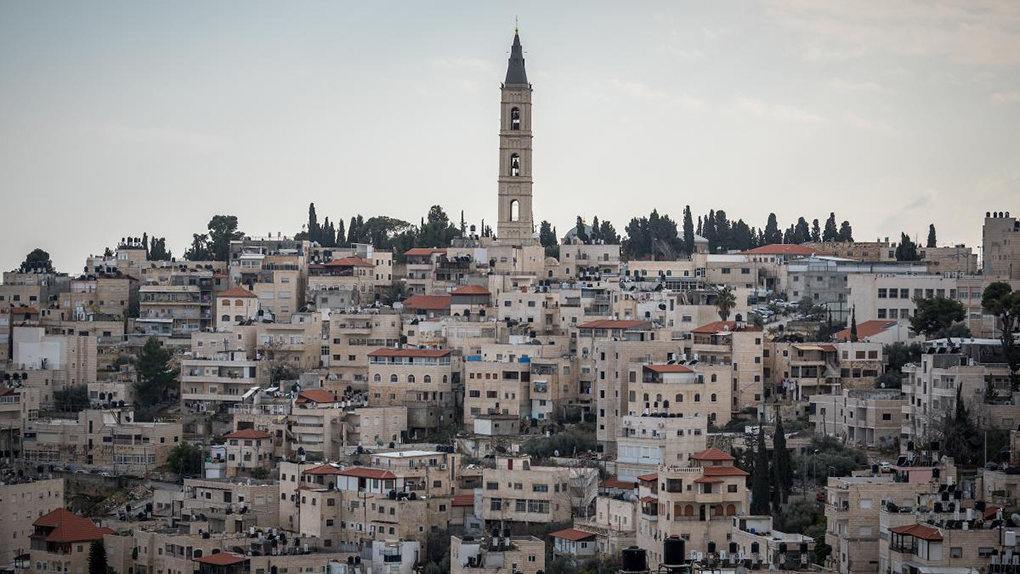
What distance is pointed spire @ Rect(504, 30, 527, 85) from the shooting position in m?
86.9

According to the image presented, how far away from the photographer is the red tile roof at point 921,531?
42.6 meters

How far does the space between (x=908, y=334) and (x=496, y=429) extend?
1302cm

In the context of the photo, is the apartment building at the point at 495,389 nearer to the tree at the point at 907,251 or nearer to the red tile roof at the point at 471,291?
the red tile roof at the point at 471,291

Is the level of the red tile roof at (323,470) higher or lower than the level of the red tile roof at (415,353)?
lower

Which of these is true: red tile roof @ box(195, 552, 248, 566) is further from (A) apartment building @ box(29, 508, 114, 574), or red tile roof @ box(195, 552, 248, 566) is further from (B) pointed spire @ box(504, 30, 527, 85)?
(B) pointed spire @ box(504, 30, 527, 85)

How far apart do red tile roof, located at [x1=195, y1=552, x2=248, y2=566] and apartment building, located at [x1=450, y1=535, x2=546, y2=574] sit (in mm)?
5039

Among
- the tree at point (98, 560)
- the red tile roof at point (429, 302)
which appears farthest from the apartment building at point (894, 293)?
the tree at point (98, 560)

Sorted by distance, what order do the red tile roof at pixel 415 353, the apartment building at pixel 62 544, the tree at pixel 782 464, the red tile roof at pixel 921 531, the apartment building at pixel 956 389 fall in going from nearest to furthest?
1. the red tile roof at pixel 921 531
2. the tree at pixel 782 464
3. the apartment building at pixel 956 389
4. the apartment building at pixel 62 544
5. the red tile roof at pixel 415 353

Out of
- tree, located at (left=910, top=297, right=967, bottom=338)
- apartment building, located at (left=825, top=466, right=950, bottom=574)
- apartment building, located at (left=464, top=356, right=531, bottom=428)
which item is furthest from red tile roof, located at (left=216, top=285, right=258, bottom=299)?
apartment building, located at (left=825, top=466, right=950, bottom=574)

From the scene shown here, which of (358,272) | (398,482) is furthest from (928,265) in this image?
(398,482)

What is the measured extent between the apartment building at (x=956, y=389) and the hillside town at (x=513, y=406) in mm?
100

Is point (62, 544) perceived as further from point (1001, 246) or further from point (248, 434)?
point (1001, 246)

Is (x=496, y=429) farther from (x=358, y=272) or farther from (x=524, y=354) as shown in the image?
(x=358, y=272)

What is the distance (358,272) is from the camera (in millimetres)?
84125
